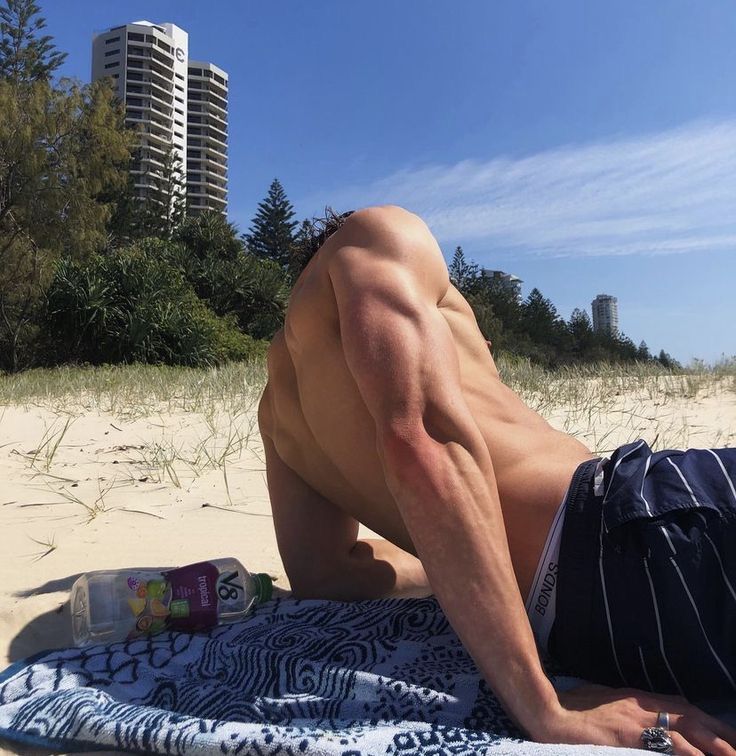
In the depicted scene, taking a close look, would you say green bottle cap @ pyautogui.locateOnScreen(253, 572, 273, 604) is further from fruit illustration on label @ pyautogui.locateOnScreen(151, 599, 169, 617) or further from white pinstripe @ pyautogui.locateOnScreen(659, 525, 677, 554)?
white pinstripe @ pyautogui.locateOnScreen(659, 525, 677, 554)

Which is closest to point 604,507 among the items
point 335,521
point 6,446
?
point 335,521

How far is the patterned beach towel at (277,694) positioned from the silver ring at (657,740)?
0.06m

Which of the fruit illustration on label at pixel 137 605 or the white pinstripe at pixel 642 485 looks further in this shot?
the fruit illustration on label at pixel 137 605

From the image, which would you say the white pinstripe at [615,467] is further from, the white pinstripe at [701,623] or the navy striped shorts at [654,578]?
the white pinstripe at [701,623]

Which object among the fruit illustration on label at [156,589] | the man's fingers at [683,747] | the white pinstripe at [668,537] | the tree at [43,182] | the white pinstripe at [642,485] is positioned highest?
the tree at [43,182]

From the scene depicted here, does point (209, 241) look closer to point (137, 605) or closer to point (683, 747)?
point (137, 605)

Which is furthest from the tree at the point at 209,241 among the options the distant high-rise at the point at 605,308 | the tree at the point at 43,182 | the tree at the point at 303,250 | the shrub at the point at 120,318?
the distant high-rise at the point at 605,308

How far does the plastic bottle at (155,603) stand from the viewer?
1722 mm

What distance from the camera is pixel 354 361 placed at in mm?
1281

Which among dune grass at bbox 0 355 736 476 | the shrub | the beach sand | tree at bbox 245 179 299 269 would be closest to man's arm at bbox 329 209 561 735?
the beach sand

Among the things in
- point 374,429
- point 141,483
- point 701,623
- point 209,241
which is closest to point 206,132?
point 209,241

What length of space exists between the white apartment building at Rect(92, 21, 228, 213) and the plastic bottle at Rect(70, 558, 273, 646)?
69466 millimetres

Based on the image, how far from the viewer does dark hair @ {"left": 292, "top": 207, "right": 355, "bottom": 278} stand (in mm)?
1843

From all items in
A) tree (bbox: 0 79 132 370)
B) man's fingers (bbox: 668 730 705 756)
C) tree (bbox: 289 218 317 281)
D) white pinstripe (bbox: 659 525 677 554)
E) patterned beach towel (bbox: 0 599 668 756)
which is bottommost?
patterned beach towel (bbox: 0 599 668 756)
